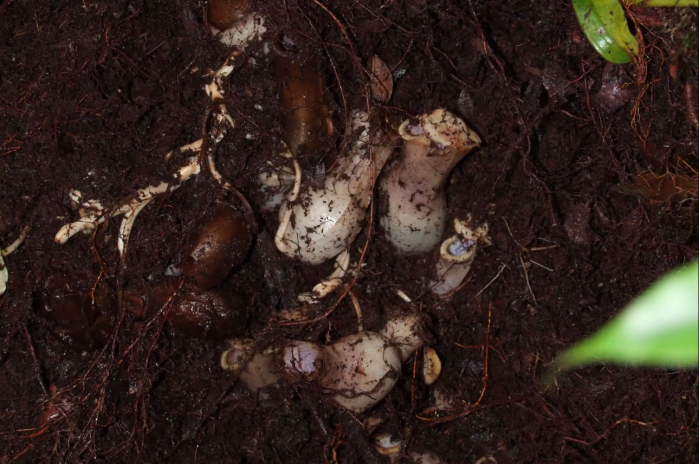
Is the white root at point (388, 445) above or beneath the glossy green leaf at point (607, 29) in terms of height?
beneath

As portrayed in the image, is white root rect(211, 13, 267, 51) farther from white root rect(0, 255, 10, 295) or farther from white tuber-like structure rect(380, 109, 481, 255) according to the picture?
white root rect(0, 255, 10, 295)

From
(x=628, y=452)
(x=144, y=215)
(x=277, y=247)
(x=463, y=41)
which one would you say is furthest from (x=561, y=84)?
(x=144, y=215)

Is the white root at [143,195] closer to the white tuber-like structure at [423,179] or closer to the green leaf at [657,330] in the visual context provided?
the white tuber-like structure at [423,179]

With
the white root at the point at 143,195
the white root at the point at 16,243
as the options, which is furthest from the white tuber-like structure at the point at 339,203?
the white root at the point at 16,243

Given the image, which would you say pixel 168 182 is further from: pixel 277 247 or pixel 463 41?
pixel 463 41

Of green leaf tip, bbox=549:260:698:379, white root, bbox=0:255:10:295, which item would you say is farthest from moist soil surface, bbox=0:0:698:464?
green leaf tip, bbox=549:260:698:379

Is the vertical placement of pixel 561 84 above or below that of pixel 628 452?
above

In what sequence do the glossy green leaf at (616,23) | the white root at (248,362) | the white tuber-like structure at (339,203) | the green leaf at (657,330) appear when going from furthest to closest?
the white root at (248,362), the white tuber-like structure at (339,203), the glossy green leaf at (616,23), the green leaf at (657,330)
